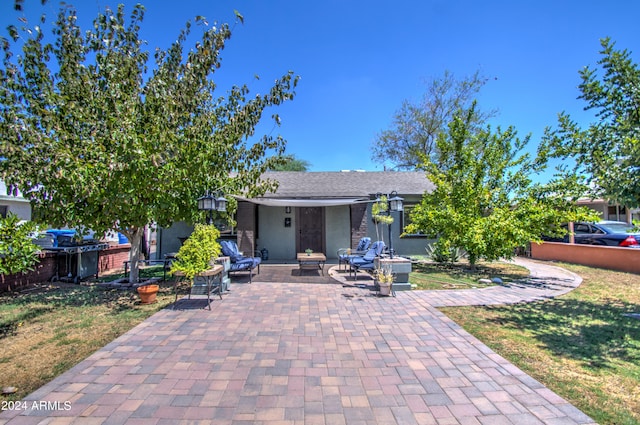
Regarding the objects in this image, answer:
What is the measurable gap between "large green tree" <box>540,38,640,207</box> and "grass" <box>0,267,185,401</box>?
774cm

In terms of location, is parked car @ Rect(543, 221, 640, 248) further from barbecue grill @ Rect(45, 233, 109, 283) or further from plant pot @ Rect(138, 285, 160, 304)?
barbecue grill @ Rect(45, 233, 109, 283)

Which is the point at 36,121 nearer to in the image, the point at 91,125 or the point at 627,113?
the point at 91,125

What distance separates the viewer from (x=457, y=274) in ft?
33.3

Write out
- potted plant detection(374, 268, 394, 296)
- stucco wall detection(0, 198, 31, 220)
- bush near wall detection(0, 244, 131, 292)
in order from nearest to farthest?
potted plant detection(374, 268, 394, 296), bush near wall detection(0, 244, 131, 292), stucco wall detection(0, 198, 31, 220)

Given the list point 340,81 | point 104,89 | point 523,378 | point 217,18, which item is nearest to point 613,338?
point 523,378

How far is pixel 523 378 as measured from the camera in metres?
3.42

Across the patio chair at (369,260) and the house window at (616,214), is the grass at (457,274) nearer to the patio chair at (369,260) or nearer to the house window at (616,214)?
the patio chair at (369,260)

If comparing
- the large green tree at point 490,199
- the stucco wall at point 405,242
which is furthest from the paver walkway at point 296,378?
the stucco wall at point 405,242

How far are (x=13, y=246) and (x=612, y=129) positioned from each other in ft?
32.3

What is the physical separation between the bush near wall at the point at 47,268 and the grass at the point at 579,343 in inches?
388

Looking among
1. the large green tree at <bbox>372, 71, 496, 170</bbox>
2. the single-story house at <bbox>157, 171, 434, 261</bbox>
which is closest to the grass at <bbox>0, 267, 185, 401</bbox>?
the single-story house at <bbox>157, 171, 434, 261</bbox>

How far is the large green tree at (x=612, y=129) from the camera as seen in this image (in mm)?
4258

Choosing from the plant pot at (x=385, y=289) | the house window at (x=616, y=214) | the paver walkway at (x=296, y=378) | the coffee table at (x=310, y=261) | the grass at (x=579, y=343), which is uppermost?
the house window at (x=616, y=214)

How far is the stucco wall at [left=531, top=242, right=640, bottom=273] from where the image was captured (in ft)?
34.2
